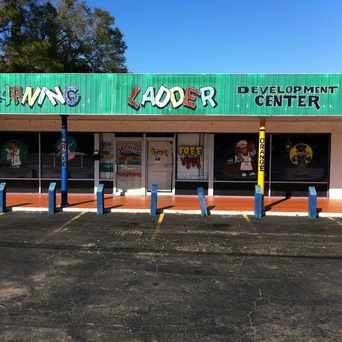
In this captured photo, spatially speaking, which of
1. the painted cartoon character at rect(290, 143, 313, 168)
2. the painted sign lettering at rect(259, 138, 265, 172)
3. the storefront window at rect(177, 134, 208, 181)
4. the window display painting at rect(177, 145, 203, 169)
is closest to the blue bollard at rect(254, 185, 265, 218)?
the painted sign lettering at rect(259, 138, 265, 172)

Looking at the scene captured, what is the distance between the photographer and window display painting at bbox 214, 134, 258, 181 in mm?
16141

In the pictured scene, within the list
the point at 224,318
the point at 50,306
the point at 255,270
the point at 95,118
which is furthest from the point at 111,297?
the point at 95,118

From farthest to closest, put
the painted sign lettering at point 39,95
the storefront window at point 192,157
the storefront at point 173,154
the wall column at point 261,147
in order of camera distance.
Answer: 1. the storefront window at point 192,157
2. the storefront at point 173,154
3. the wall column at point 261,147
4. the painted sign lettering at point 39,95

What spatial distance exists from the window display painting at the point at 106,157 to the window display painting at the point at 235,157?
161 inches

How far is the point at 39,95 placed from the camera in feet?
41.3

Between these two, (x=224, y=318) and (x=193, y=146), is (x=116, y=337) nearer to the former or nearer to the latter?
(x=224, y=318)

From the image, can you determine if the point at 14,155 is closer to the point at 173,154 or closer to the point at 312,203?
the point at 173,154

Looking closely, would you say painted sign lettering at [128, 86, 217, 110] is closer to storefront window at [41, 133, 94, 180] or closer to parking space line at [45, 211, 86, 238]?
parking space line at [45, 211, 86, 238]

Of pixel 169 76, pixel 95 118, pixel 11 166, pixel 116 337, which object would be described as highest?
pixel 169 76

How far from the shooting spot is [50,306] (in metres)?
5.55

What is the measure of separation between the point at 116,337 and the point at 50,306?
129 centimetres

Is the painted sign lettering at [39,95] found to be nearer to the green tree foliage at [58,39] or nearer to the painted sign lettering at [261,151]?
the painted sign lettering at [261,151]

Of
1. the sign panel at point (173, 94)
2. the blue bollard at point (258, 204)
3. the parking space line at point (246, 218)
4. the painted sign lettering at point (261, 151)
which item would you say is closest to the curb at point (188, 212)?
the parking space line at point (246, 218)

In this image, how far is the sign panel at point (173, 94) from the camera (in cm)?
1219
